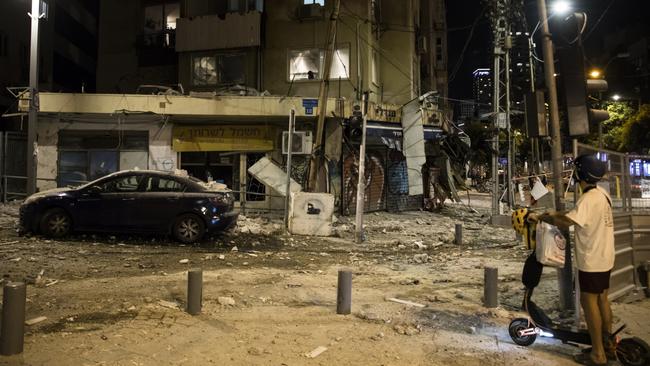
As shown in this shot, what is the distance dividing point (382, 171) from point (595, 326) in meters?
15.9

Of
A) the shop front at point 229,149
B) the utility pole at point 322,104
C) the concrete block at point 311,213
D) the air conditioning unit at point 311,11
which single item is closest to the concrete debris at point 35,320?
the concrete block at point 311,213

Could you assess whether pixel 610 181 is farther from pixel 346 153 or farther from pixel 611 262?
pixel 346 153

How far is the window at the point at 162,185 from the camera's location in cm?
1176

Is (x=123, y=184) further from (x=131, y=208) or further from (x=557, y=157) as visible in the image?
(x=557, y=157)

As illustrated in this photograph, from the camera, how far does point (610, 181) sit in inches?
315

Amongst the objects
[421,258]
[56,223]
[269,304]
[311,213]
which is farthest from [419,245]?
[56,223]

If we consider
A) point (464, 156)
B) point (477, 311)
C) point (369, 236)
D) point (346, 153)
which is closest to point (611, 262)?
point (477, 311)

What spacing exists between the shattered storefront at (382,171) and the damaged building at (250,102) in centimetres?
6

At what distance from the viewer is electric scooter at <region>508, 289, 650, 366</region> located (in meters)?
4.50

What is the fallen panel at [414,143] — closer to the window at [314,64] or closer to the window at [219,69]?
the window at [314,64]

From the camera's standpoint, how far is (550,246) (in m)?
4.96

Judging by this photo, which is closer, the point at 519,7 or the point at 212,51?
the point at 519,7

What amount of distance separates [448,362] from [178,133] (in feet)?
49.0

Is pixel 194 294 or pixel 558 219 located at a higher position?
pixel 558 219
